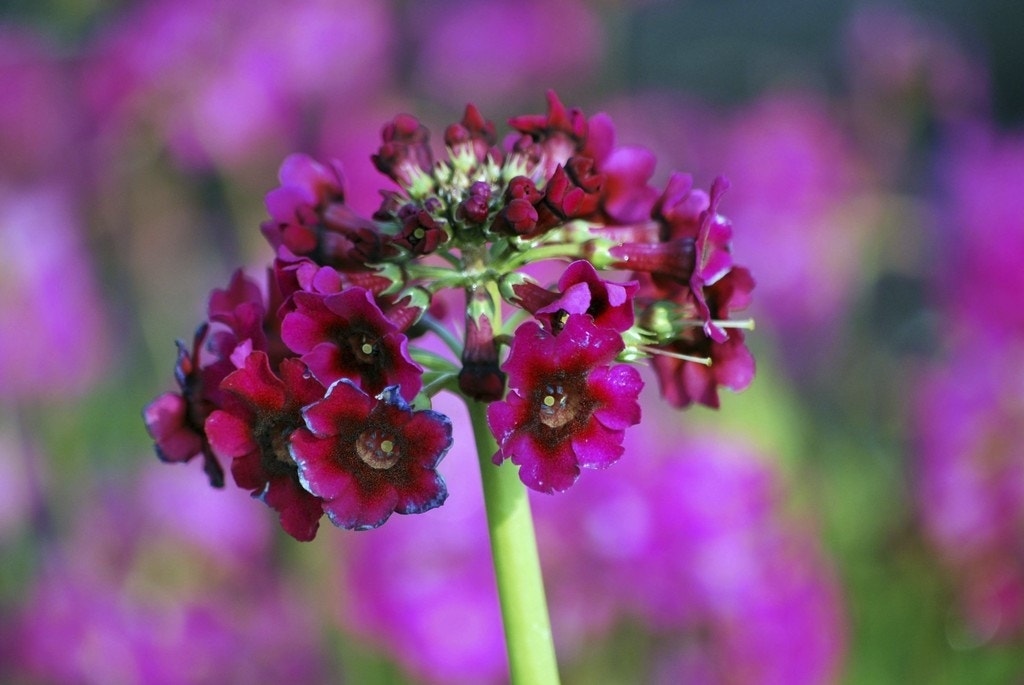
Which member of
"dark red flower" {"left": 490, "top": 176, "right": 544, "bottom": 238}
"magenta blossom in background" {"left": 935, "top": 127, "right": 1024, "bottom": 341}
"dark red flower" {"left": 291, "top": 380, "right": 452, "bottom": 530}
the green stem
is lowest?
the green stem

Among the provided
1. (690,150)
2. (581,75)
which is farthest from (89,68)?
(690,150)

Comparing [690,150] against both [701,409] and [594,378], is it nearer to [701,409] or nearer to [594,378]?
[701,409]

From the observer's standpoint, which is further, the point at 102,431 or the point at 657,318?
the point at 102,431

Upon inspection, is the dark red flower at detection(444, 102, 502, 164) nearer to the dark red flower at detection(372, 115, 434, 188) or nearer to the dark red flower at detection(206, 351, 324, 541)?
the dark red flower at detection(372, 115, 434, 188)

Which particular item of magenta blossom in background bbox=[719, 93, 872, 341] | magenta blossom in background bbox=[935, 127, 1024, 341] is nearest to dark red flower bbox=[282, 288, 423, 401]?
magenta blossom in background bbox=[935, 127, 1024, 341]

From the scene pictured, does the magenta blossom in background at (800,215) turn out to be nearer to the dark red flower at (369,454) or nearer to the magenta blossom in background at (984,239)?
the magenta blossom in background at (984,239)

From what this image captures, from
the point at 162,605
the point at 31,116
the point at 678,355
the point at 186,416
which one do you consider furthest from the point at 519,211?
the point at 31,116

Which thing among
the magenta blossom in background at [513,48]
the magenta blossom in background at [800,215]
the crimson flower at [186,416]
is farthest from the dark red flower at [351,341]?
the magenta blossom in background at [513,48]
